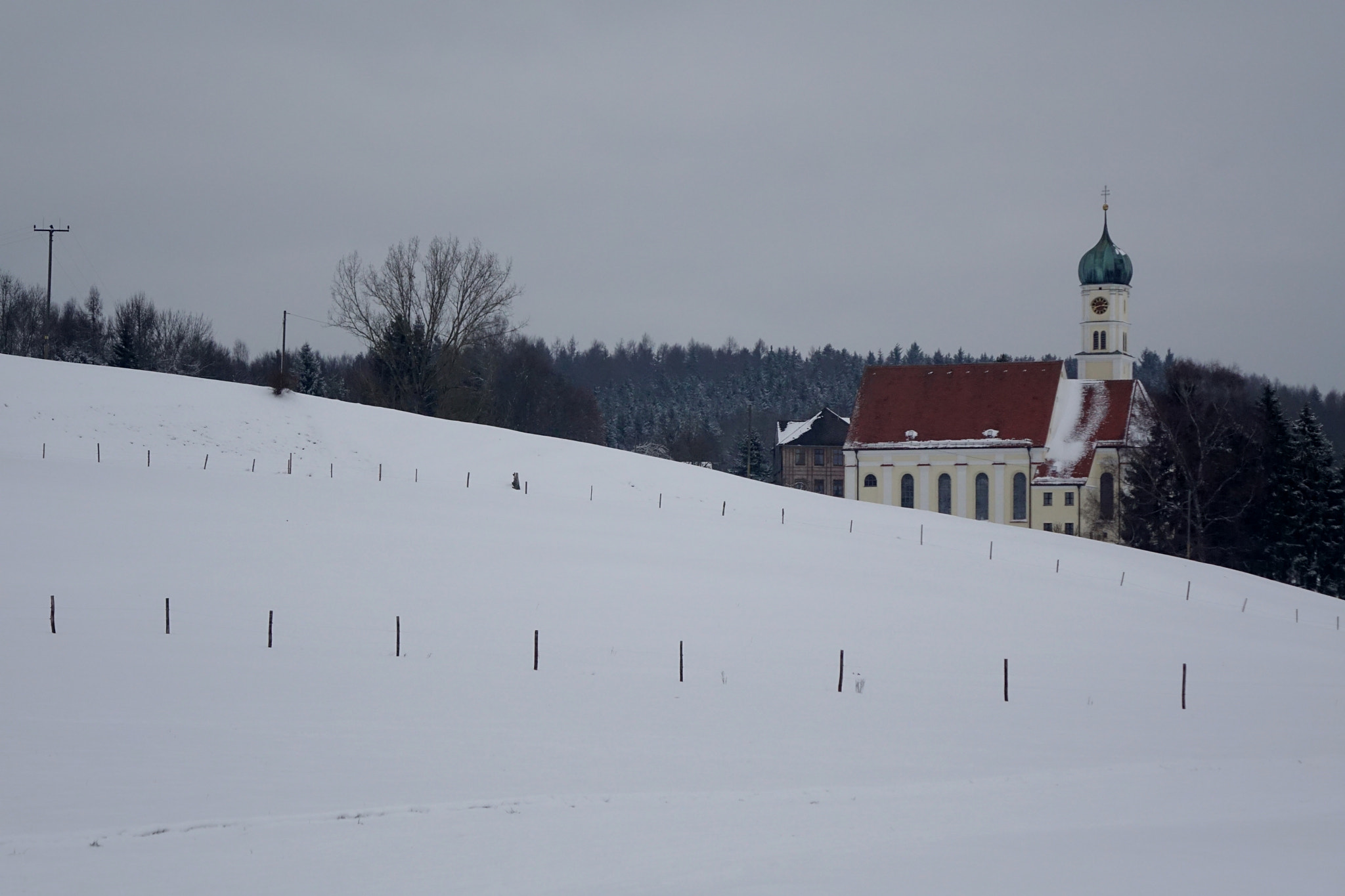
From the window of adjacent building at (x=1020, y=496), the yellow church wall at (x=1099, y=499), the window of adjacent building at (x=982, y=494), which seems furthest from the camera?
the window of adjacent building at (x=982, y=494)

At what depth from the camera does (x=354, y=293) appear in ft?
240

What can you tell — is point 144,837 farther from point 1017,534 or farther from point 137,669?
point 1017,534

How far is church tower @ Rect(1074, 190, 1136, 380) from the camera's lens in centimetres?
8638

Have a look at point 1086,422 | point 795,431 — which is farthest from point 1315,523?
point 795,431

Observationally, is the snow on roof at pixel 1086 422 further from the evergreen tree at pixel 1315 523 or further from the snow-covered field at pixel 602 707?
the snow-covered field at pixel 602 707

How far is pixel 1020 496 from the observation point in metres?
76.7

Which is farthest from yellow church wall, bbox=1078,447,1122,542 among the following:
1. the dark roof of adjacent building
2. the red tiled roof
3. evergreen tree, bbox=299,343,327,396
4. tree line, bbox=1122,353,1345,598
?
evergreen tree, bbox=299,343,327,396

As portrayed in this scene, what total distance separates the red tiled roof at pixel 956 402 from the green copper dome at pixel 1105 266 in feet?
33.9

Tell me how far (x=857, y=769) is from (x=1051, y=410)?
208ft

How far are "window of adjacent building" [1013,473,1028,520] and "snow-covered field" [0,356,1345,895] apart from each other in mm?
33178

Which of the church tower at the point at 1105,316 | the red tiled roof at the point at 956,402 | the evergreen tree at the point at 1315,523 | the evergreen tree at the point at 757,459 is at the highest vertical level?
the church tower at the point at 1105,316

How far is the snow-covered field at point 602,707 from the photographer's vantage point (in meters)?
13.4

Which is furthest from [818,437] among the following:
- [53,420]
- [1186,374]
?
[53,420]

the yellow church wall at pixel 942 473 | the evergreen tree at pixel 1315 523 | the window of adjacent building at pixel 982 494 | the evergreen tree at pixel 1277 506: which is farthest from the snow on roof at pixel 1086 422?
the evergreen tree at pixel 1315 523
